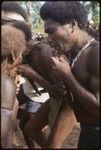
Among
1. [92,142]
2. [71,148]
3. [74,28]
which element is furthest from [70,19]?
[71,148]

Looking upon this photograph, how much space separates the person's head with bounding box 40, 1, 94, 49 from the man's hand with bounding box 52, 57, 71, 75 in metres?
0.22

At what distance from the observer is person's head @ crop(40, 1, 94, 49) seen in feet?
9.97

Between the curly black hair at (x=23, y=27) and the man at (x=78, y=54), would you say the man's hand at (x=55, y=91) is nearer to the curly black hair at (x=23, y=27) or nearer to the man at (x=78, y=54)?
the man at (x=78, y=54)

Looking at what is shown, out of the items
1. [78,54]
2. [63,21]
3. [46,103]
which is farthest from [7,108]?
[46,103]

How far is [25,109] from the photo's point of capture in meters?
4.76

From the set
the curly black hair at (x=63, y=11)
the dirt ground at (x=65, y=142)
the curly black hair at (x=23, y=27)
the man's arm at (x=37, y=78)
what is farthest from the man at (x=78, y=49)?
the dirt ground at (x=65, y=142)

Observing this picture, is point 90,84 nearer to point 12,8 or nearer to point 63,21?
point 63,21

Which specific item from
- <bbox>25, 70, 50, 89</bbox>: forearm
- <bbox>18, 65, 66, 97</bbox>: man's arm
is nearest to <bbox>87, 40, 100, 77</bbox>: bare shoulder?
<bbox>18, 65, 66, 97</bbox>: man's arm

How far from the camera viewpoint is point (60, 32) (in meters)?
3.04

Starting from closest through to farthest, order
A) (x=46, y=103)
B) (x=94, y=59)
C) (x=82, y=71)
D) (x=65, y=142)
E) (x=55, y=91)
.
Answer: (x=94, y=59)
(x=82, y=71)
(x=55, y=91)
(x=46, y=103)
(x=65, y=142)

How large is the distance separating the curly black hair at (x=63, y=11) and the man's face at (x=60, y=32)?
3cm

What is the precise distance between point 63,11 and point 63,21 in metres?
0.07

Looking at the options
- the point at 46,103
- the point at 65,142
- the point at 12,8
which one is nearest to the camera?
the point at 12,8

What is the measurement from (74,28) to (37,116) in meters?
1.00
